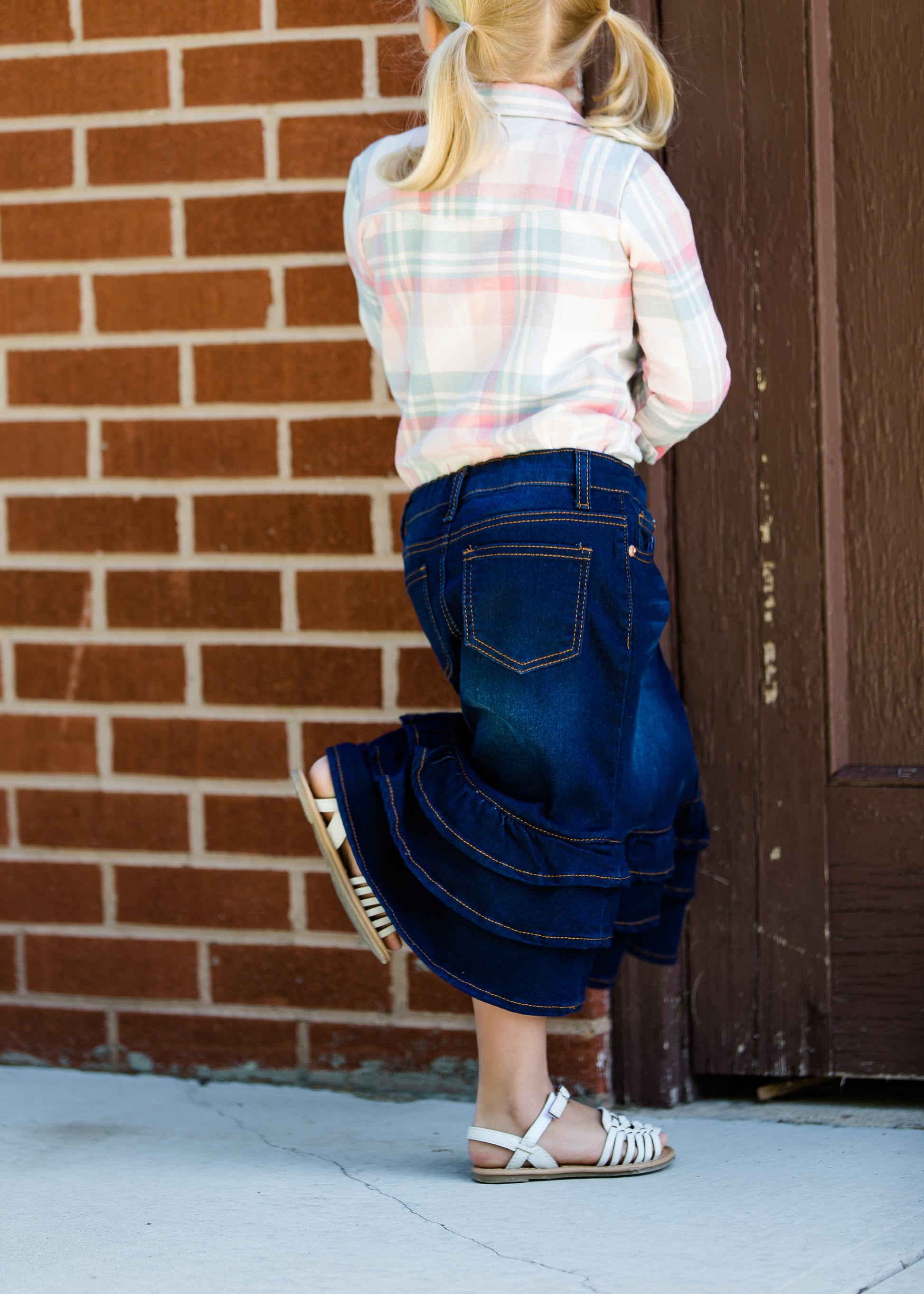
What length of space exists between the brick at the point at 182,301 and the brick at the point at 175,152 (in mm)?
160

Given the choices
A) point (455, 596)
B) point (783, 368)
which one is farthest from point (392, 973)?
point (783, 368)

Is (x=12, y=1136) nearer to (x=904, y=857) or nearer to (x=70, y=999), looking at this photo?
(x=70, y=999)

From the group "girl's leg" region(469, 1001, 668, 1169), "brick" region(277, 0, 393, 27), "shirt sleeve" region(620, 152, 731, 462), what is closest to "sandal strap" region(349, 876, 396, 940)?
"girl's leg" region(469, 1001, 668, 1169)

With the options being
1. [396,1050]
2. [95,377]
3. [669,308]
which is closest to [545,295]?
[669,308]

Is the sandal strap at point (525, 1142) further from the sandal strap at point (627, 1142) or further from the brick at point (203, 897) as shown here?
the brick at point (203, 897)

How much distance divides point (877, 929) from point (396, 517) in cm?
100

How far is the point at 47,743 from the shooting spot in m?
2.30

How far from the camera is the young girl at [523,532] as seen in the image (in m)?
1.67

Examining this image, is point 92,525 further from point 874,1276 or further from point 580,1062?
point 874,1276

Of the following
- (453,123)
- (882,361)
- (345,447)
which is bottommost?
(345,447)

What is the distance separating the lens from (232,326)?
2.19 m

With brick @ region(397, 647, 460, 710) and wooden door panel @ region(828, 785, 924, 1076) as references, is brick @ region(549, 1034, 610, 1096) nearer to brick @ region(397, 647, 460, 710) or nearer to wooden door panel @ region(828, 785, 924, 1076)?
wooden door panel @ region(828, 785, 924, 1076)

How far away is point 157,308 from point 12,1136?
132 cm

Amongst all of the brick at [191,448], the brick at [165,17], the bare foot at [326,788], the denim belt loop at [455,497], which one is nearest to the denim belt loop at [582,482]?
the denim belt loop at [455,497]
